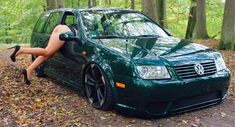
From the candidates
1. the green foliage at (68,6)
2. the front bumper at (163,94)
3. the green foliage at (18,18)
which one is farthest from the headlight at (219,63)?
the green foliage at (18,18)

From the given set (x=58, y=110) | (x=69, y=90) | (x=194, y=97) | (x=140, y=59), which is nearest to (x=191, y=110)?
(x=194, y=97)

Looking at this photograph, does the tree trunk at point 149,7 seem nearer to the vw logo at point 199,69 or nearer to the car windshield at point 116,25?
the car windshield at point 116,25

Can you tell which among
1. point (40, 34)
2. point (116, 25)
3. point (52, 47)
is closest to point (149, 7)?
point (40, 34)

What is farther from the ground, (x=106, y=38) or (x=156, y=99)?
Answer: (x=106, y=38)

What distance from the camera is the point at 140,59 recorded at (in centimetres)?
506

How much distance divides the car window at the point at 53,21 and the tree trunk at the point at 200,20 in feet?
32.8

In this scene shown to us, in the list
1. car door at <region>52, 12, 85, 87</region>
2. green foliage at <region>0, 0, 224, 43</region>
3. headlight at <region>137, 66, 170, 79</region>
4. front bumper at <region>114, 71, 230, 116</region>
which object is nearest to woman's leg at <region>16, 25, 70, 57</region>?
car door at <region>52, 12, 85, 87</region>

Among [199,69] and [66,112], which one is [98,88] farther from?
[199,69]

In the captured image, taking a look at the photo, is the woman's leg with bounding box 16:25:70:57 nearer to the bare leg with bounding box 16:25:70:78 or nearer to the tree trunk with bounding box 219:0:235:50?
the bare leg with bounding box 16:25:70:78

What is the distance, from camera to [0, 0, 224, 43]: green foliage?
81.1 feet

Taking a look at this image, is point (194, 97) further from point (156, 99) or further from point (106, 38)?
point (106, 38)

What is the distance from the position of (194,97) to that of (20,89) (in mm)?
3600

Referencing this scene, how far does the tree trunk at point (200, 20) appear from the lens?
1646 cm

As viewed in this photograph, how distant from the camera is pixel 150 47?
5.50 meters
